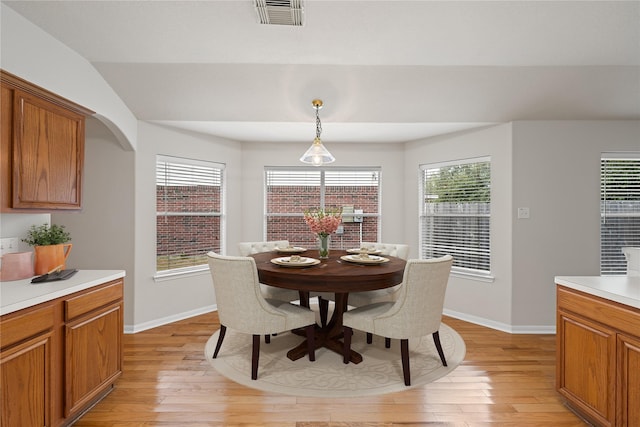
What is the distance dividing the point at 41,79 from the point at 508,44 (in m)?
3.72

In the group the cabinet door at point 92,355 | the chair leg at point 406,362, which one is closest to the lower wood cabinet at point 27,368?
the cabinet door at point 92,355

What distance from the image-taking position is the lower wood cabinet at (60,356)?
1.53m

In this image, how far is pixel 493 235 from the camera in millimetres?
3721

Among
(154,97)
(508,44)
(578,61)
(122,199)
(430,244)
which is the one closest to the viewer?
(508,44)

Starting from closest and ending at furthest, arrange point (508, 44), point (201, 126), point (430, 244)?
point (508, 44)
point (201, 126)
point (430, 244)

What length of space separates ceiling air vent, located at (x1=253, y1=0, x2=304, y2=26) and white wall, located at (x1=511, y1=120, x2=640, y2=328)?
274cm

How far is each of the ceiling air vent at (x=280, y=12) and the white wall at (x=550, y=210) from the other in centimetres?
274

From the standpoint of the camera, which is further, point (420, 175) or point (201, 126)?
point (420, 175)

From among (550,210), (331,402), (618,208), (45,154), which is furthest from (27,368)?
(618,208)

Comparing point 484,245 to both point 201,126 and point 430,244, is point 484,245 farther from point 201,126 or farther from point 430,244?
point 201,126

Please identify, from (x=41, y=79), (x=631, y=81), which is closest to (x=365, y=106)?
(x=631, y=81)

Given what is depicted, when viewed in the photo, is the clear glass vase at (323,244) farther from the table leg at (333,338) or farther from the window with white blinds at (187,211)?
the window with white blinds at (187,211)

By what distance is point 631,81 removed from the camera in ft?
9.97

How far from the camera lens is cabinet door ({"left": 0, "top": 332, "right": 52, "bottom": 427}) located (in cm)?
149
